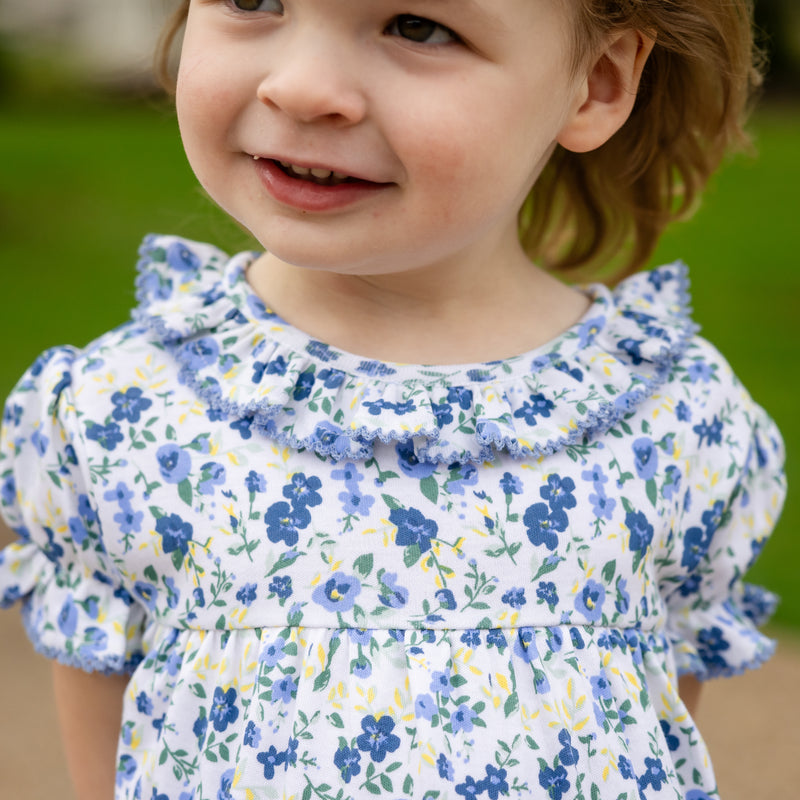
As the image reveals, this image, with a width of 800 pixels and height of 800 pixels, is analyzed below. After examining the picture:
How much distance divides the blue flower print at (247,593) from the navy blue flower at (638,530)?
433 mm

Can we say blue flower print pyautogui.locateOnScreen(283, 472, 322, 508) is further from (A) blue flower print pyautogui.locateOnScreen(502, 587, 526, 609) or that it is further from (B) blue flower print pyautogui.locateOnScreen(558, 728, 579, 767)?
(B) blue flower print pyautogui.locateOnScreen(558, 728, 579, 767)

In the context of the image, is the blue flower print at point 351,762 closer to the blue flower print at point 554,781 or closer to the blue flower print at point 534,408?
the blue flower print at point 554,781

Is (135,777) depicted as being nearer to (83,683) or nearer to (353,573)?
(83,683)

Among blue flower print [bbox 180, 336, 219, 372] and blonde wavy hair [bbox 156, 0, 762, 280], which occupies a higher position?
blonde wavy hair [bbox 156, 0, 762, 280]

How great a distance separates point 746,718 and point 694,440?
1.48 metres

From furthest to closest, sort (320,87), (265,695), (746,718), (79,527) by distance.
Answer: (746,718) < (79,527) < (265,695) < (320,87)

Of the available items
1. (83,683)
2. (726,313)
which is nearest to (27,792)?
(83,683)

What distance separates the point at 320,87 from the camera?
3.58 feet

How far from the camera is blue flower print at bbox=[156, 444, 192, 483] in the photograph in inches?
49.8

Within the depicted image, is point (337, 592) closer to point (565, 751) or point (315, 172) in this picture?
point (565, 751)

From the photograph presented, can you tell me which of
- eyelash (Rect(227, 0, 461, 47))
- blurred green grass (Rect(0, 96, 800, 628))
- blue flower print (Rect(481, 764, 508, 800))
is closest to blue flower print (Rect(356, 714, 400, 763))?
blue flower print (Rect(481, 764, 508, 800))

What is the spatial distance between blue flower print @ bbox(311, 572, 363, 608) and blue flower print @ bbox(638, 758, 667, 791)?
15.6 inches

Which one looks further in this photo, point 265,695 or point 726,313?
point 726,313

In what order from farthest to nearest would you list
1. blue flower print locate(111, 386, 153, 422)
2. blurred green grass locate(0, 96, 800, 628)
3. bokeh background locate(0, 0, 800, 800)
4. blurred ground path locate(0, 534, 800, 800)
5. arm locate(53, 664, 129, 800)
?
blurred green grass locate(0, 96, 800, 628) < bokeh background locate(0, 0, 800, 800) < blurred ground path locate(0, 534, 800, 800) < arm locate(53, 664, 129, 800) < blue flower print locate(111, 386, 153, 422)
